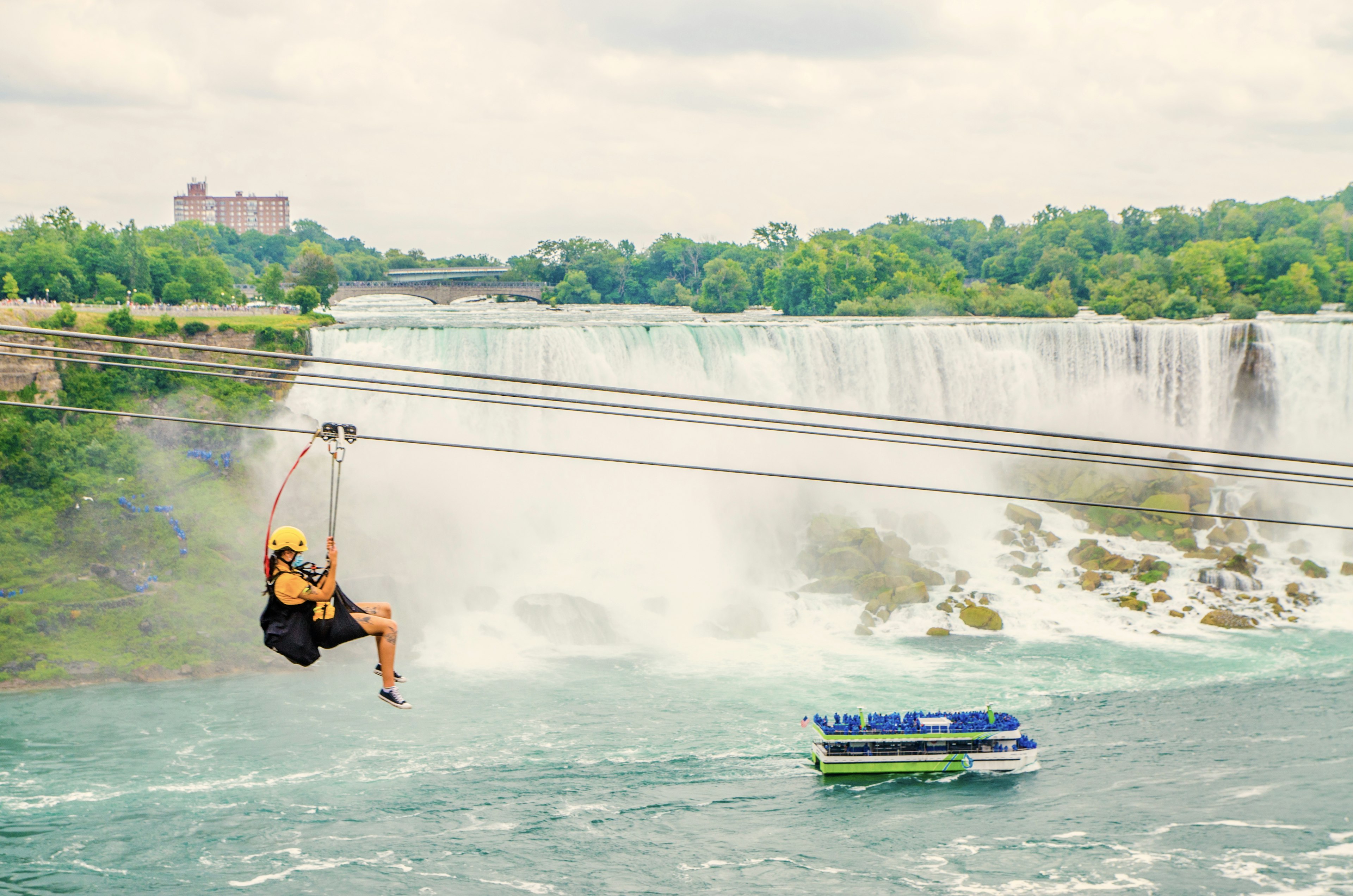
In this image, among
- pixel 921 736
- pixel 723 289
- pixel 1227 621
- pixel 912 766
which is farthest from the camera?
pixel 723 289

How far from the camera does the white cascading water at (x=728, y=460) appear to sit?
1115 inches

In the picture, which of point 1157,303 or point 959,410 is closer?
point 959,410

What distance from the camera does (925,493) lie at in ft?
114

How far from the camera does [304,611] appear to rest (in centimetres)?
668

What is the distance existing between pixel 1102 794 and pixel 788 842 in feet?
17.7

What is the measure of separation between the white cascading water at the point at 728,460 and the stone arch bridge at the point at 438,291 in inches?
648

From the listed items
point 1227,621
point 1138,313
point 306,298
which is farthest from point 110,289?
point 1138,313

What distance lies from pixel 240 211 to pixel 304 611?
642 ft

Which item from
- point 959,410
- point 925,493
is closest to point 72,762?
point 925,493

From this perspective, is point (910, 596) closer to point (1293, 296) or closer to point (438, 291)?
point (438, 291)

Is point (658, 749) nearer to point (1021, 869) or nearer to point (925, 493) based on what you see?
point (1021, 869)

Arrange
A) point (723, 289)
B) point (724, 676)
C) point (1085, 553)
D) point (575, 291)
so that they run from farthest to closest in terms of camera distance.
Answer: point (723, 289) < point (575, 291) < point (1085, 553) < point (724, 676)

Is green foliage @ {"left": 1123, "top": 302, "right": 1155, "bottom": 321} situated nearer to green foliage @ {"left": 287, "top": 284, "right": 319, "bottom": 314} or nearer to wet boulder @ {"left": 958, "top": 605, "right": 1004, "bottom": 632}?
wet boulder @ {"left": 958, "top": 605, "right": 1004, "bottom": 632}

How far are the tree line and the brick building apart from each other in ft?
335
